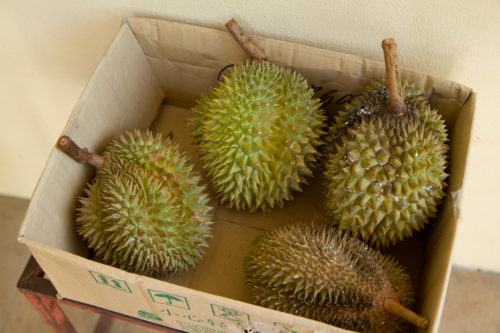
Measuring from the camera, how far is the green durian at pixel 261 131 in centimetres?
119

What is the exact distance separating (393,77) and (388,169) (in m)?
0.23

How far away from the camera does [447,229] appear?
3.64 ft

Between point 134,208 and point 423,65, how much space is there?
940 millimetres

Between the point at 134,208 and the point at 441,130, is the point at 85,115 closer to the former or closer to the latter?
the point at 134,208

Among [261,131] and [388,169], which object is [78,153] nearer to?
[261,131]

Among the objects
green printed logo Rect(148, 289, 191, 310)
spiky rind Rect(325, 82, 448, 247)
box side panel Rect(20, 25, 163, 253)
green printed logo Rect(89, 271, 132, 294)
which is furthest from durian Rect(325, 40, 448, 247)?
box side panel Rect(20, 25, 163, 253)

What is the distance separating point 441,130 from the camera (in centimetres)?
118

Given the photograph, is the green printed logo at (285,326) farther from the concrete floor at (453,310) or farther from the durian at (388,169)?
the concrete floor at (453,310)

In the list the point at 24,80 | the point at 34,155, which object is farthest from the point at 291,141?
the point at 34,155

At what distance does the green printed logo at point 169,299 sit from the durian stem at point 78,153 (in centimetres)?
44

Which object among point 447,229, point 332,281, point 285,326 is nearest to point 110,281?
point 285,326

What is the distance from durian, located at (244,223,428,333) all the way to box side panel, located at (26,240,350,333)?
17cm

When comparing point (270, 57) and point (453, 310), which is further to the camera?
point (453, 310)

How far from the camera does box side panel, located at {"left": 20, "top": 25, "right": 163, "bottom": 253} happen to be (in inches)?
44.7
